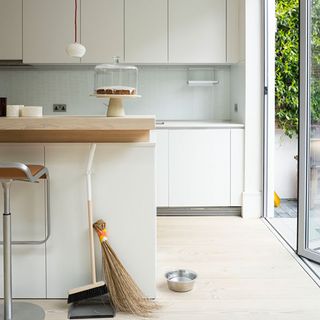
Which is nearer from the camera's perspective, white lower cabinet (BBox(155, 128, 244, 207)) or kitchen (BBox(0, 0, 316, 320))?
kitchen (BBox(0, 0, 316, 320))

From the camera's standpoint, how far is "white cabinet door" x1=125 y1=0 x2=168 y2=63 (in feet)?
16.5

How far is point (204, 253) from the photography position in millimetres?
3613

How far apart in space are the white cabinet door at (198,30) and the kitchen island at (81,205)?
252 centimetres

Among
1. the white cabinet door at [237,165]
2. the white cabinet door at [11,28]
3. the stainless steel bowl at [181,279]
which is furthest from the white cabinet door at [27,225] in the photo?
the white cabinet door at [11,28]

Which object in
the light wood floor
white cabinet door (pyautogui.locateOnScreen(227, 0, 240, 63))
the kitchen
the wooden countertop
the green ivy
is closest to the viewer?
the wooden countertop

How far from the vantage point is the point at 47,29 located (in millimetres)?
5059

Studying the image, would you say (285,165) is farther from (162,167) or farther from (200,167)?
(162,167)

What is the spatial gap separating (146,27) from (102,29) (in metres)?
0.43

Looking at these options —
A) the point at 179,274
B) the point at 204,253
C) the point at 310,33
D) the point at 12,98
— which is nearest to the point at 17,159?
the point at 179,274

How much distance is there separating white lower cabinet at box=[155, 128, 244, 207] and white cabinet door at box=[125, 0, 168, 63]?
876mm

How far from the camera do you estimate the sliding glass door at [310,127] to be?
10.8ft

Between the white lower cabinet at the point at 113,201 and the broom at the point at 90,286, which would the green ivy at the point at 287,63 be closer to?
the white lower cabinet at the point at 113,201

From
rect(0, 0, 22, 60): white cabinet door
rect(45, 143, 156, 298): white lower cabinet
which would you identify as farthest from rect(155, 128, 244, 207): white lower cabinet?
rect(45, 143, 156, 298): white lower cabinet

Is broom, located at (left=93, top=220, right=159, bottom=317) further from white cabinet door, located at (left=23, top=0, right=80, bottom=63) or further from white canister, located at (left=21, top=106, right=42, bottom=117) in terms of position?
white cabinet door, located at (left=23, top=0, right=80, bottom=63)
